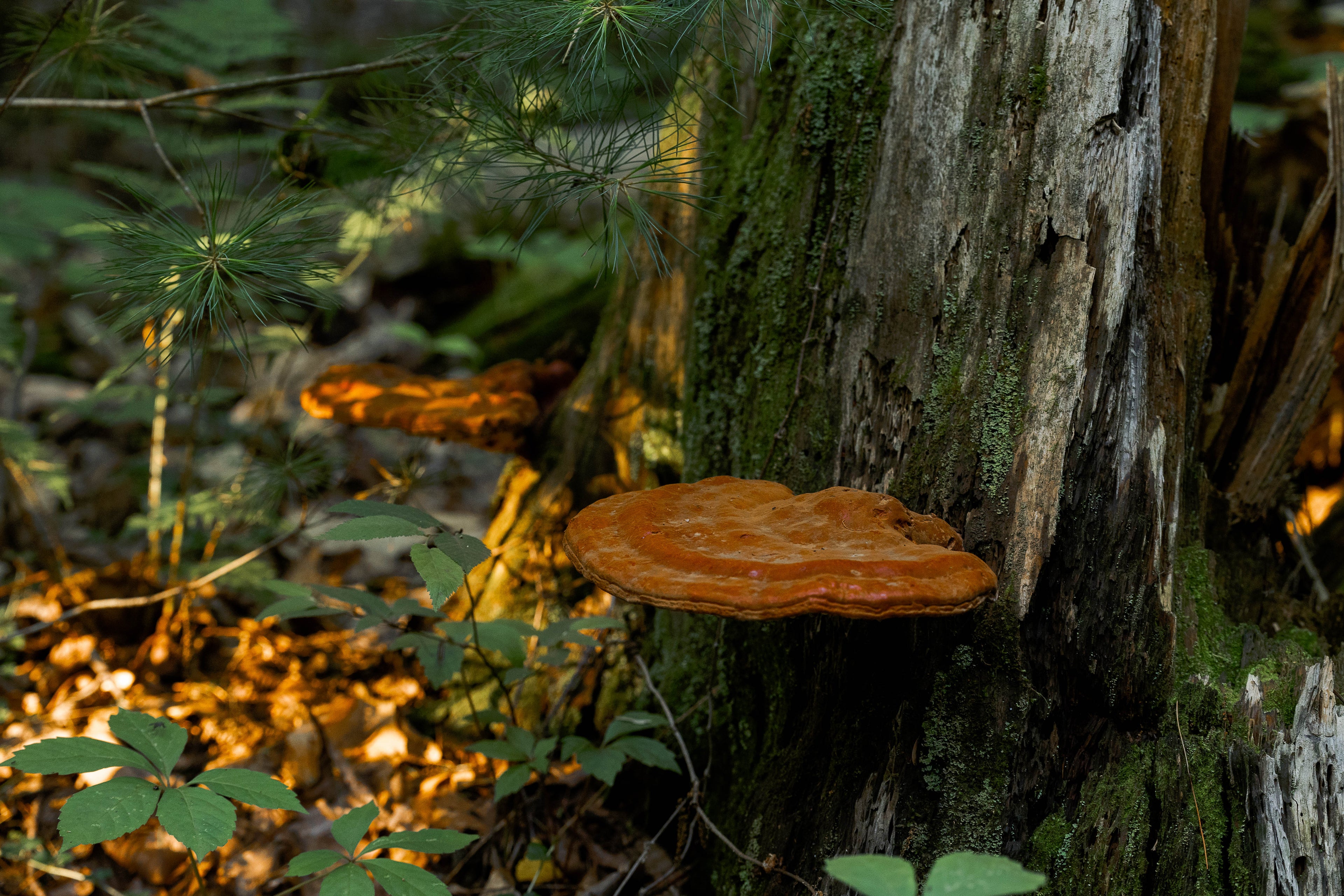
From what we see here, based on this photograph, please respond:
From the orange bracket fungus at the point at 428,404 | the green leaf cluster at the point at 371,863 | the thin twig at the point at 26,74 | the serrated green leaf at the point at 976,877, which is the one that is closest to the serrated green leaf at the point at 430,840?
the green leaf cluster at the point at 371,863

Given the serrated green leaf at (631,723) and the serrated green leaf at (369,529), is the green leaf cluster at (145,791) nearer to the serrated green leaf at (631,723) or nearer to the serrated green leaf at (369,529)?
the serrated green leaf at (369,529)

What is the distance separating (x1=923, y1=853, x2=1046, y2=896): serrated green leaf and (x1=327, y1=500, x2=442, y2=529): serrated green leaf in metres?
1.47

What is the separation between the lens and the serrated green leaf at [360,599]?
2559 millimetres

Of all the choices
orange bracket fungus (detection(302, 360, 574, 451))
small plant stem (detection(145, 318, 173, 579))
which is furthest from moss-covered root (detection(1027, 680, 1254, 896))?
small plant stem (detection(145, 318, 173, 579))

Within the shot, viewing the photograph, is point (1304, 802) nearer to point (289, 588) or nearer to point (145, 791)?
point (145, 791)

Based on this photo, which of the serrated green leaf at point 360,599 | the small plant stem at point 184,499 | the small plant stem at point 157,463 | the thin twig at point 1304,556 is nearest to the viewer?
the serrated green leaf at point 360,599

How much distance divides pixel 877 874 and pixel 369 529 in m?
1.40

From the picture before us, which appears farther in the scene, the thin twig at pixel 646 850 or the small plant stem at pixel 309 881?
the thin twig at pixel 646 850

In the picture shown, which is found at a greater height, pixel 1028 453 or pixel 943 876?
pixel 1028 453

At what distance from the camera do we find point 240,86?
264 cm

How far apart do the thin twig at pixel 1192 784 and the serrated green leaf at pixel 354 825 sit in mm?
2063

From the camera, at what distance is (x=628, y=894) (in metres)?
2.57

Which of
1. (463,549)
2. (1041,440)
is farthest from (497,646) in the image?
(1041,440)

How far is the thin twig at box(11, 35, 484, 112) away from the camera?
2.66 metres
